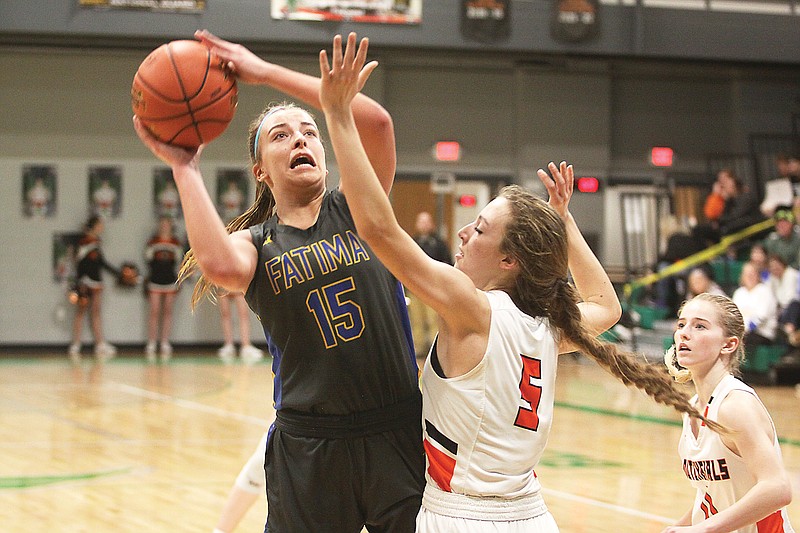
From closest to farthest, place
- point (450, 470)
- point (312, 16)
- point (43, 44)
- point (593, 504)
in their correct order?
1. point (450, 470)
2. point (593, 504)
3. point (312, 16)
4. point (43, 44)

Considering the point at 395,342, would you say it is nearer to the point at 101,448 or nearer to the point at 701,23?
the point at 101,448

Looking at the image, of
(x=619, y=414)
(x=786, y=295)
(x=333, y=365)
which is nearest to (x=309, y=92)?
(x=333, y=365)

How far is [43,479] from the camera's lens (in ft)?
20.2

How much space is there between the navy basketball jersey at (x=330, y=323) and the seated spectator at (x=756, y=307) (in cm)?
926

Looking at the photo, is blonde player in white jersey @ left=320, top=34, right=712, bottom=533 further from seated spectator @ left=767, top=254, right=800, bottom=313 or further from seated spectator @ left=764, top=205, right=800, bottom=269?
seated spectator @ left=764, top=205, right=800, bottom=269

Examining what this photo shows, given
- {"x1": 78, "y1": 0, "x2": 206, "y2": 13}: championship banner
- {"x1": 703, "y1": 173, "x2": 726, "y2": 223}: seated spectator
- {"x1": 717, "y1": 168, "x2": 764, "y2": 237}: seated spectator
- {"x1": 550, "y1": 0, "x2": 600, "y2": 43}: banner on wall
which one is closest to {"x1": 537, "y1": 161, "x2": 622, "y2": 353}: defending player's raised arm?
{"x1": 78, "y1": 0, "x2": 206, "y2": 13}: championship banner

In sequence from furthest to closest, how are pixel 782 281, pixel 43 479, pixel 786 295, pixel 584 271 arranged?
pixel 782 281, pixel 786 295, pixel 43 479, pixel 584 271

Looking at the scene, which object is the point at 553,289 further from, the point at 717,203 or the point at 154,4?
the point at 717,203

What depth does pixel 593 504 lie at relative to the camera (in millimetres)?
5578

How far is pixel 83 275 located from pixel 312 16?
4.63m

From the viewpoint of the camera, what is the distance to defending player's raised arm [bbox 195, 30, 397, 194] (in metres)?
2.42

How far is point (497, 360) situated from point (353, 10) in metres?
11.5


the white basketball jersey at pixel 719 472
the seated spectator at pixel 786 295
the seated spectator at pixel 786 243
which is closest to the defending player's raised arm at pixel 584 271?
the white basketball jersey at pixel 719 472

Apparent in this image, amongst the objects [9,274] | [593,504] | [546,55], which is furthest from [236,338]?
[593,504]
